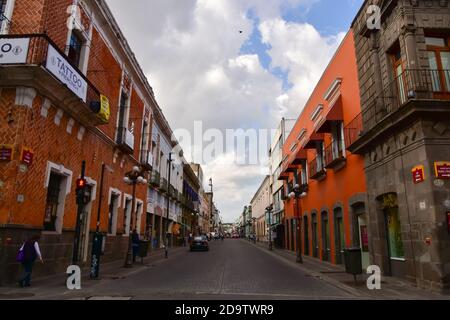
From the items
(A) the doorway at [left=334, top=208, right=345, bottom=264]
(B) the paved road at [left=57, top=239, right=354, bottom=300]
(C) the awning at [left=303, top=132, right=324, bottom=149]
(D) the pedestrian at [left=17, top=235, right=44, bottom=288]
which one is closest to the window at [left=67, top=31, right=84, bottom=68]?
(D) the pedestrian at [left=17, top=235, right=44, bottom=288]

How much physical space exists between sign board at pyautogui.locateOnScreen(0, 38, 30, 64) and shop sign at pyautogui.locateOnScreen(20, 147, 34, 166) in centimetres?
267

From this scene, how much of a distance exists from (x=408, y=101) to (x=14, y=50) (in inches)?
472

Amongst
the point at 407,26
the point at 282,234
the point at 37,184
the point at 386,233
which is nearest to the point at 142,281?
the point at 37,184

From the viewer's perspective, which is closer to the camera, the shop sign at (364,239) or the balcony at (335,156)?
the shop sign at (364,239)

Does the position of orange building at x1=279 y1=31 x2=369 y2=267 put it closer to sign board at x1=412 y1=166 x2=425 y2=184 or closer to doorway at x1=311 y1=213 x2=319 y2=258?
doorway at x1=311 y1=213 x2=319 y2=258

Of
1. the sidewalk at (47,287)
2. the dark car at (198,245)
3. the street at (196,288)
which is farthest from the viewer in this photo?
the dark car at (198,245)

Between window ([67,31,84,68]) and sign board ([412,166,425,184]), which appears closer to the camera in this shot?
sign board ([412,166,425,184])

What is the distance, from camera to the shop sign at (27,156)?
1028 centimetres

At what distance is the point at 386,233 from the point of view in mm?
12875

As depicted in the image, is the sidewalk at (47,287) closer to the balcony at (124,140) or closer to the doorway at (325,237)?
the balcony at (124,140)

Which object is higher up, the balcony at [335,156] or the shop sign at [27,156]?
the balcony at [335,156]

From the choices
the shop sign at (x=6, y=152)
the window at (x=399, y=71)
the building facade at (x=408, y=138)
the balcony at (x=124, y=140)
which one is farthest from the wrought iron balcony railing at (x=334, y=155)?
the shop sign at (x=6, y=152)

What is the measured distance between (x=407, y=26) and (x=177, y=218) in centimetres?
3508

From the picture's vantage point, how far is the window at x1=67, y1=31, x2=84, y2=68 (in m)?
14.2
